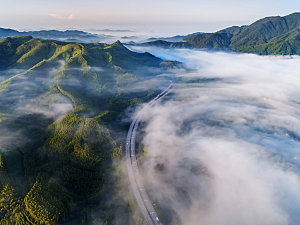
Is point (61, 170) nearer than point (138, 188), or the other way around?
point (138, 188)

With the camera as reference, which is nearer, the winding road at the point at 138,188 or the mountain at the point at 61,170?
the winding road at the point at 138,188

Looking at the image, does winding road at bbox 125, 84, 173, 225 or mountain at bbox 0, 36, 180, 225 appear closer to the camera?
winding road at bbox 125, 84, 173, 225

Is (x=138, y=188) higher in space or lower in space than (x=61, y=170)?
lower

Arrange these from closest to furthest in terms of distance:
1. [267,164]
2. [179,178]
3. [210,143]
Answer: [179,178] → [267,164] → [210,143]

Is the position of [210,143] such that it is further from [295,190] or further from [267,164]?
[295,190]

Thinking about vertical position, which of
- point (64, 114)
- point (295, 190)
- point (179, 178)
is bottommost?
point (295, 190)

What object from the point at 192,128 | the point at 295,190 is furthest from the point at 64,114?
the point at 295,190

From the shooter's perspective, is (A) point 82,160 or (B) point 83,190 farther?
(A) point 82,160

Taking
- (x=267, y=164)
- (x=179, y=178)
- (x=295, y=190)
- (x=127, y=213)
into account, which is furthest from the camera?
(x=267, y=164)

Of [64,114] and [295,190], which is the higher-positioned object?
[64,114]
